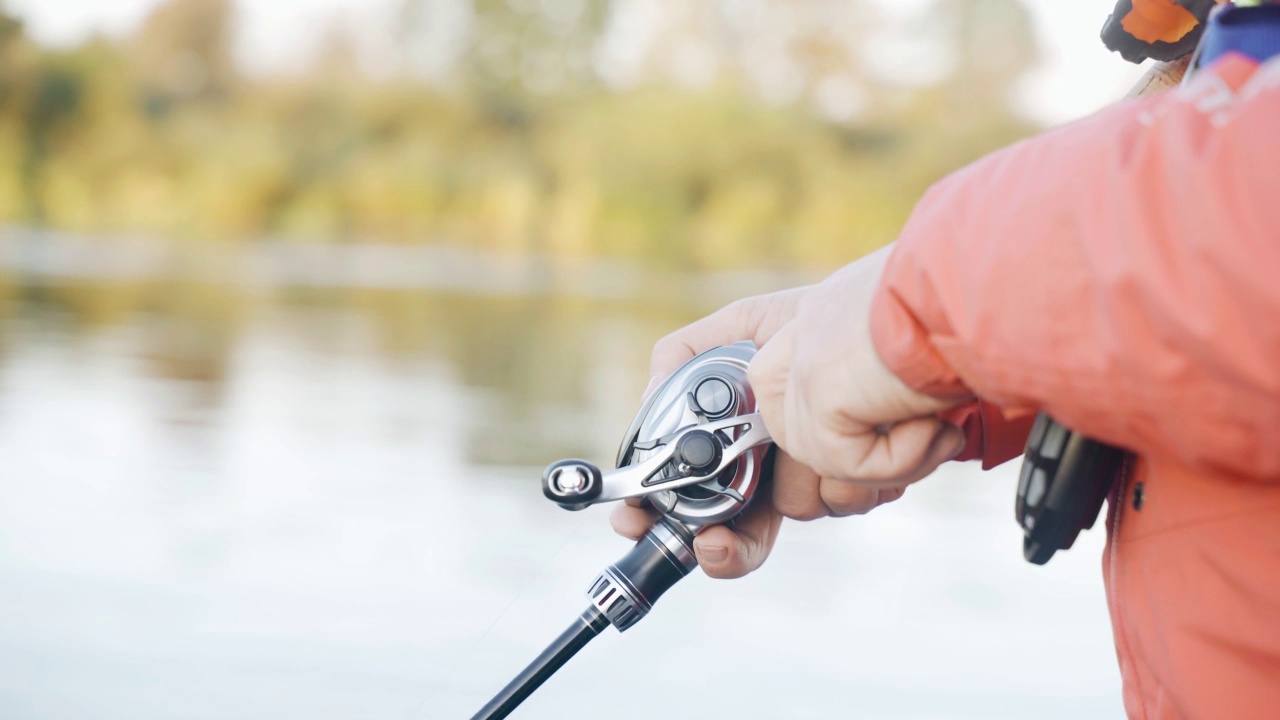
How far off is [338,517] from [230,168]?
9292 millimetres

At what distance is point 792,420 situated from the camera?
2.42 feet

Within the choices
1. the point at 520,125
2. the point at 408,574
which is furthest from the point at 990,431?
the point at 520,125

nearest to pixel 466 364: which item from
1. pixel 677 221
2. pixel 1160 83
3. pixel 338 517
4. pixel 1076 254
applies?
pixel 338 517

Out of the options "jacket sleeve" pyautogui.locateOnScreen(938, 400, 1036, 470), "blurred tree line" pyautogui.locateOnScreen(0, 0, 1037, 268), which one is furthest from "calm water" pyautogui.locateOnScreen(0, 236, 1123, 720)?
"blurred tree line" pyautogui.locateOnScreen(0, 0, 1037, 268)

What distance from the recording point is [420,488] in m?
3.31

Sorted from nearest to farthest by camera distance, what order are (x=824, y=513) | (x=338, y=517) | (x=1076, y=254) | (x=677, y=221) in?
(x=1076, y=254)
(x=824, y=513)
(x=338, y=517)
(x=677, y=221)

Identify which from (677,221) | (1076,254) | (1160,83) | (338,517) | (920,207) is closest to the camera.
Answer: (1076,254)

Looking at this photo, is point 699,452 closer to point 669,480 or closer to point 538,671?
point 669,480

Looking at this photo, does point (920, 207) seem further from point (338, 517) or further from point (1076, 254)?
point (338, 517)

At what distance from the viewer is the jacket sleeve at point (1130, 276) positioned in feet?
1.72

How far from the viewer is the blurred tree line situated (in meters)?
11.2

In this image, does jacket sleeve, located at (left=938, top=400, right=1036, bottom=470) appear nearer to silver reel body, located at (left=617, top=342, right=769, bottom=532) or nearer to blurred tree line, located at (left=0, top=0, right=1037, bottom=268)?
silver reel body, located at (left=617, top=342, right=769, bottom=532)

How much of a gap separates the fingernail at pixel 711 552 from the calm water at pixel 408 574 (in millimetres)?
85

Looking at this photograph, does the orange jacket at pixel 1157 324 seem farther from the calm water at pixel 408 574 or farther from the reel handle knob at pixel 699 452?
the calm water at pixel 408 574
